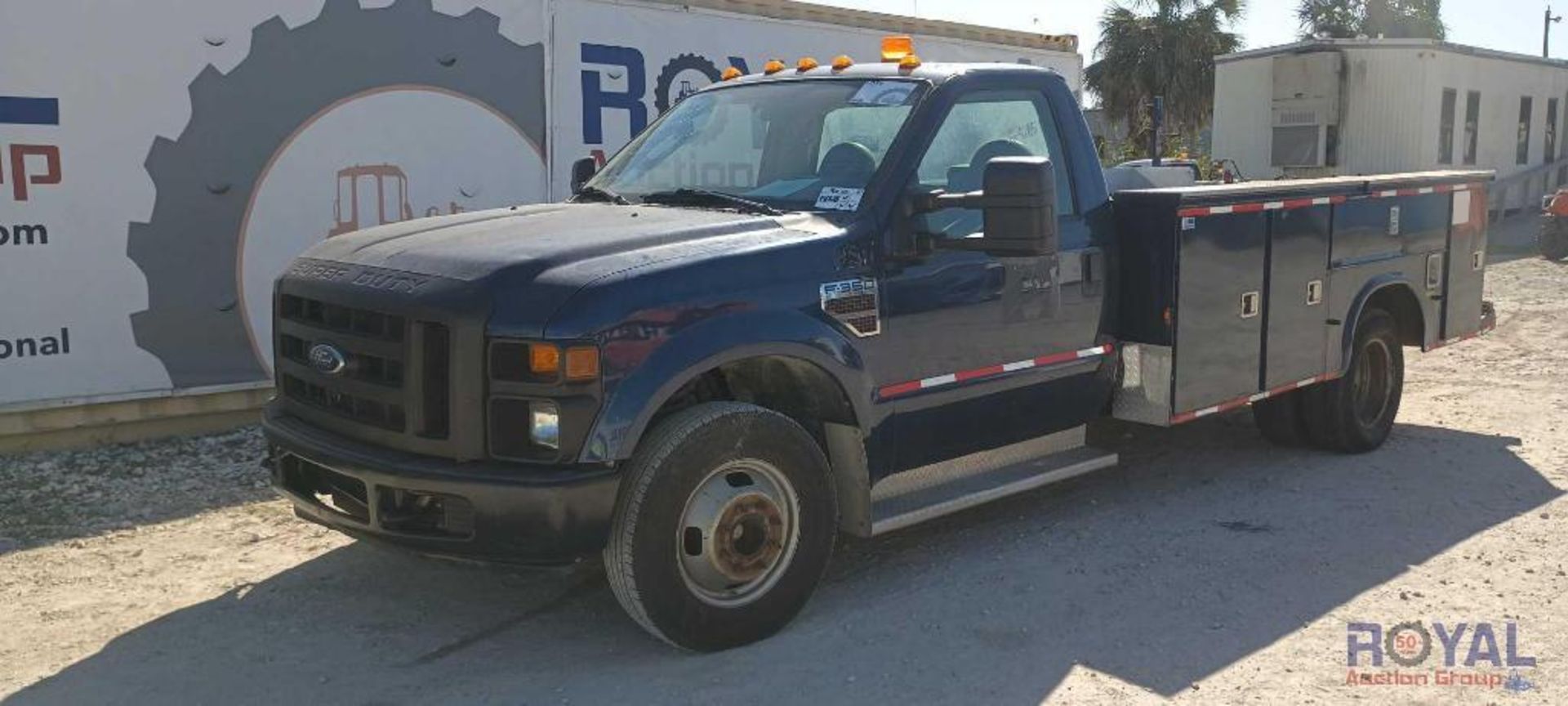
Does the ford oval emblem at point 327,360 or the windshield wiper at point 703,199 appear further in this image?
the windshield wiper at point 703,199

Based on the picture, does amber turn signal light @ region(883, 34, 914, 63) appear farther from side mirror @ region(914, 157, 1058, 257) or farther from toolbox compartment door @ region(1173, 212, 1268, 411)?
toolbox compartment door @ region(1173, 212, 1268, 411)

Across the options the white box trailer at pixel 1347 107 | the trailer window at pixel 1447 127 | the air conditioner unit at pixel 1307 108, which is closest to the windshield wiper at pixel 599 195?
the white box trailer at pixel 1347 107

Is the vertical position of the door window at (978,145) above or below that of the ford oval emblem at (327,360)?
above

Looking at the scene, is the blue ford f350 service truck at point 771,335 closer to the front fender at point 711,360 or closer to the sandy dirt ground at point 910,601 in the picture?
the front fender at point 711,360

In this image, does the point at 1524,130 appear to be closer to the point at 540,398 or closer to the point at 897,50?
the point at 897,50

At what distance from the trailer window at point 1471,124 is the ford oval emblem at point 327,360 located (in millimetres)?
19917

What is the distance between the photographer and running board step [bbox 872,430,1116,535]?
4883mm

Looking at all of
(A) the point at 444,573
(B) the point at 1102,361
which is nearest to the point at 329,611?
(A) the point at 444,573

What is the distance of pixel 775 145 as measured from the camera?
17.4 ft

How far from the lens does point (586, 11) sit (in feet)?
→ 29.5

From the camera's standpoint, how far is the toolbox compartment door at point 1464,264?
767 cm

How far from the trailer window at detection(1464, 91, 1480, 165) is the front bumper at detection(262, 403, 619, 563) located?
782 inches

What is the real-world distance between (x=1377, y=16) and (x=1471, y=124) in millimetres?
32932

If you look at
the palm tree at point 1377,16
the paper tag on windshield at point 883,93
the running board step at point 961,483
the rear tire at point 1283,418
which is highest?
the palm tree at point 1377,16
